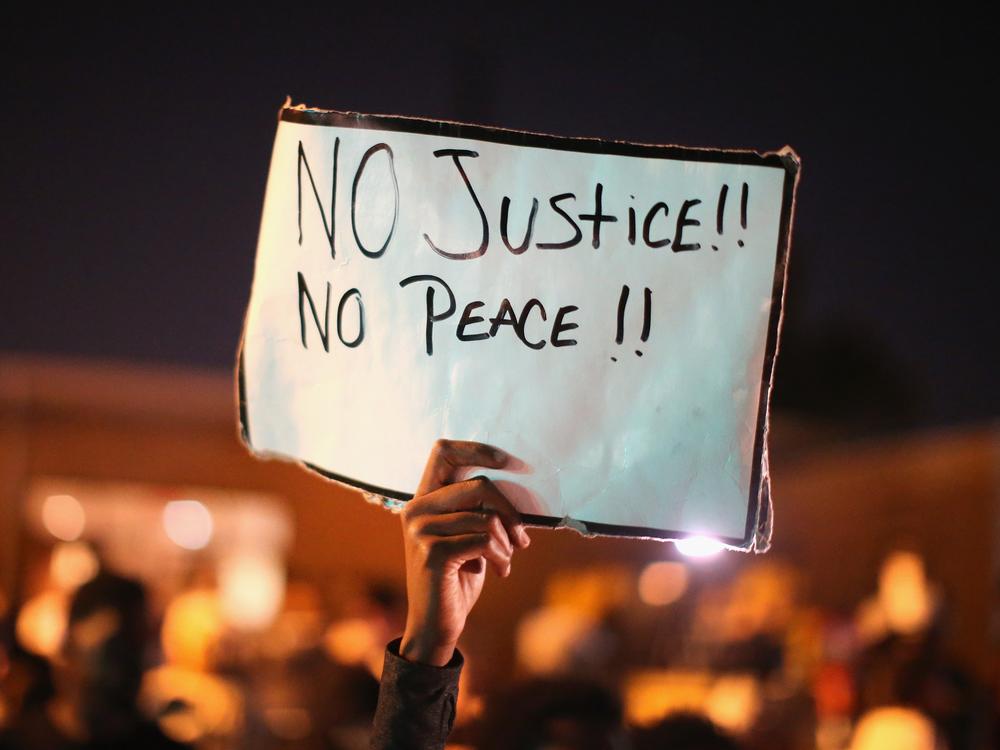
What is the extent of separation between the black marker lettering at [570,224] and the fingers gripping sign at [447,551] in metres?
0.37

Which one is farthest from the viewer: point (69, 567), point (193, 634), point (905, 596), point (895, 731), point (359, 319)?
point (69, 567)

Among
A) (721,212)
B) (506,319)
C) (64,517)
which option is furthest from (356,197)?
(64,517)

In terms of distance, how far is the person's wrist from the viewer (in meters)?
1.62

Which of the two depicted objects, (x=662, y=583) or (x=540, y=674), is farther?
(x=662, y=583)

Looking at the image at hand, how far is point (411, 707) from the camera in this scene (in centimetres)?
159

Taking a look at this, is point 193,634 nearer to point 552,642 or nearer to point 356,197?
point 552,642

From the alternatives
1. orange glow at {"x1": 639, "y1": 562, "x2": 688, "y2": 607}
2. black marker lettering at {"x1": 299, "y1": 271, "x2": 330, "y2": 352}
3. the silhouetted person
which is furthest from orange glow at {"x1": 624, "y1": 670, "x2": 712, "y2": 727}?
black marker lettering at {"x1": 299, "y1": 271, "x2": 330, "y2": 352}

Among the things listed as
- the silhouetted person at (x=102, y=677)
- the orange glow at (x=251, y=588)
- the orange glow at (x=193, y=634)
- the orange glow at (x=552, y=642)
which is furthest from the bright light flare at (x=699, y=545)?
the orange glow at (x=251, y=588)

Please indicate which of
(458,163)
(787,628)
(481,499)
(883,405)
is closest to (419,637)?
(481,499)

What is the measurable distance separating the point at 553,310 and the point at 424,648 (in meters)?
0.53

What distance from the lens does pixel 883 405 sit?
48.0 metres

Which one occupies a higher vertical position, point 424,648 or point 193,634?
point 424,648

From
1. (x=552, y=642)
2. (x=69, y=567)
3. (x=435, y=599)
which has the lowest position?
(x=69, y=567)

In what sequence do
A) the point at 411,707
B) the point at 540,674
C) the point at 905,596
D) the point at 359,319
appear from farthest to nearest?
the point at 905,596, the point at 540,674, the point at 359,319, the point at 411,707
